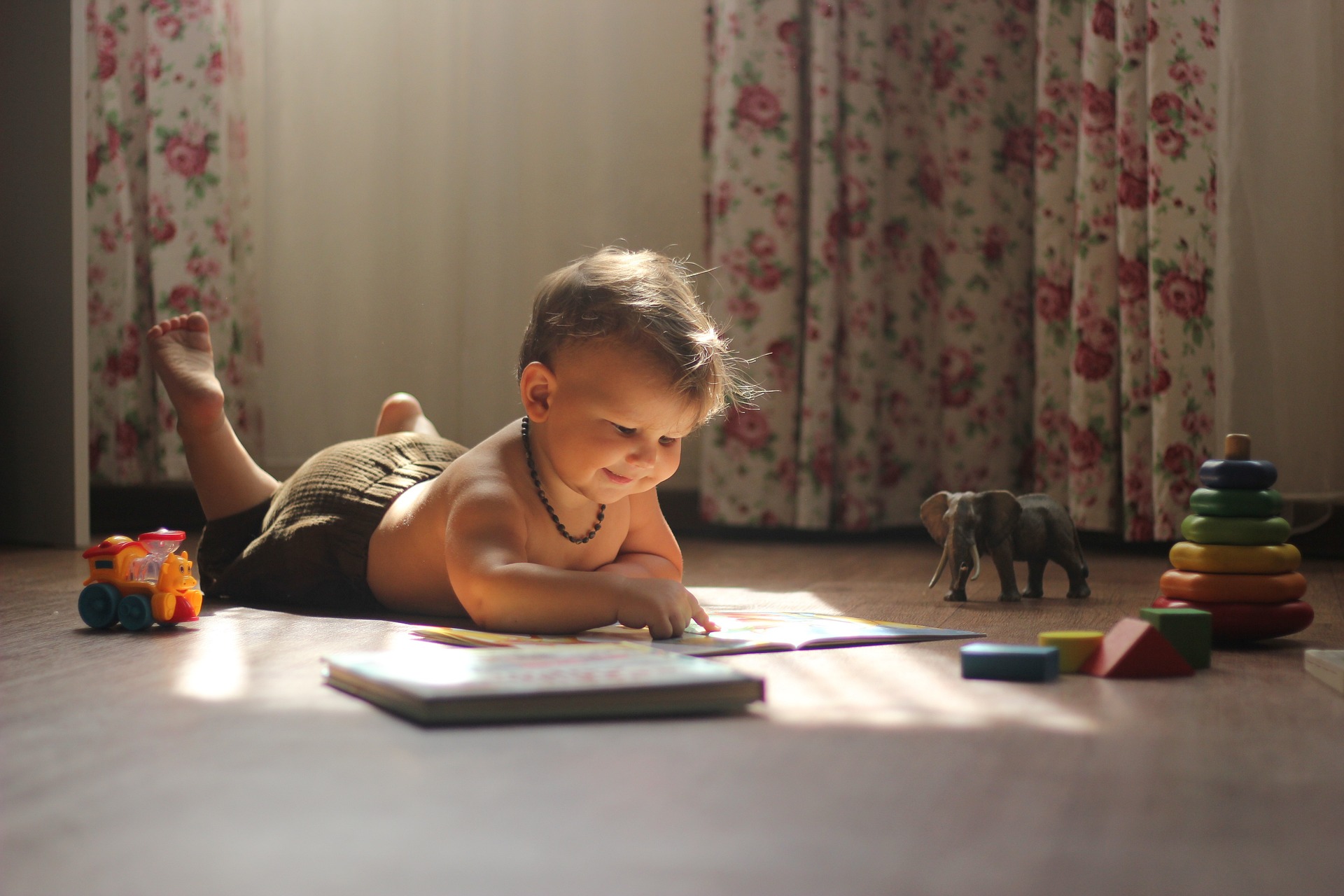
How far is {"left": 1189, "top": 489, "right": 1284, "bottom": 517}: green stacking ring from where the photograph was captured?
1.11m

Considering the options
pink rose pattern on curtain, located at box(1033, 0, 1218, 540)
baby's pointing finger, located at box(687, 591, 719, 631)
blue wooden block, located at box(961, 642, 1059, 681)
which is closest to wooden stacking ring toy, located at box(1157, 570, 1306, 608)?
blue wooden block, located at box(961, 642, 1059, 681)

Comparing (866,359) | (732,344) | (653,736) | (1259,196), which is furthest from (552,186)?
(653,736)

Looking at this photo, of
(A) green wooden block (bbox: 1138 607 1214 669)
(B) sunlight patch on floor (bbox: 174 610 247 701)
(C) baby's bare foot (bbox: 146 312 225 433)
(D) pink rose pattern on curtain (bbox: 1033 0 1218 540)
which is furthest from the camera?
(D) pink rose pattern on curtain (bbox: 1033 0 1218 540)

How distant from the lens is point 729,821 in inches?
23.2

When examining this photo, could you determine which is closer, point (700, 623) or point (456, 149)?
point (700, 623)

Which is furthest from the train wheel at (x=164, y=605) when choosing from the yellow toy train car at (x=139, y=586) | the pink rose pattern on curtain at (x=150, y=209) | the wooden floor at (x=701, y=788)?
the pink rose pattern on curtain at (x=150, y=209)

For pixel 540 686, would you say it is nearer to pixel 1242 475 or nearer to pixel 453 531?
pixel 453 531

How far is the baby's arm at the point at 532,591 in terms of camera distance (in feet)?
3.60

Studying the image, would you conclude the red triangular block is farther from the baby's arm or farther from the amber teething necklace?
the amber teething necklace

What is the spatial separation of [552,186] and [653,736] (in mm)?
2142

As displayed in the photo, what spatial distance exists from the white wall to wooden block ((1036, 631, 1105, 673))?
171 cm

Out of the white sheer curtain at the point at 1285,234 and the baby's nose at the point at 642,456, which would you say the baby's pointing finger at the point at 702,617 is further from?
the white sheer curtain at the point at 1285,234

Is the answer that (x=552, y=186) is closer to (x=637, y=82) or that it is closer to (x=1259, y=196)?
(x=637, y=82)

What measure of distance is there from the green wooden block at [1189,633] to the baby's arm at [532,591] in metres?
0.40
